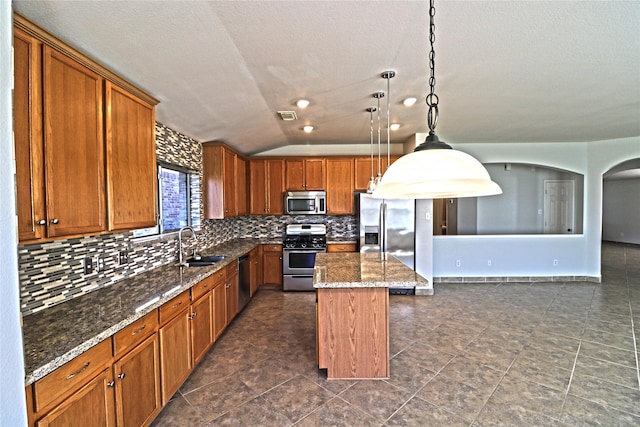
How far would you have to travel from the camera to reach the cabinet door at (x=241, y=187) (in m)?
4.56

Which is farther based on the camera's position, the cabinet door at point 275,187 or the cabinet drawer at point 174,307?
the cabinet door at point 275,187

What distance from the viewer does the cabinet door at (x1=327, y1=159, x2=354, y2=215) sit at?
5.05 m

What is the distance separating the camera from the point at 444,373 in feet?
8.09

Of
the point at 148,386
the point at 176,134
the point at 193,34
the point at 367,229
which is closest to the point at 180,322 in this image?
the point at 148,386

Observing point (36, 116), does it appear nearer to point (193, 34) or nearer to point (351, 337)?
point (193, 34)

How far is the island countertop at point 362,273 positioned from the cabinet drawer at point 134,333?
112 centimetres

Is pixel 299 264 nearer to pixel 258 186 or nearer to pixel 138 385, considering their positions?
pixel 258 186

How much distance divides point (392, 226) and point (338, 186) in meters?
1.19

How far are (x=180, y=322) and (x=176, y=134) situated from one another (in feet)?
7.46

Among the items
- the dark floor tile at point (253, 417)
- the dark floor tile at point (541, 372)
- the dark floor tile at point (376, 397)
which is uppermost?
the dark floor tile at point (541, 372)

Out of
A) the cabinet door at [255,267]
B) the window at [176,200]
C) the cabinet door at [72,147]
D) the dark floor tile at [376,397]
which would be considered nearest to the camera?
the cabinet door at [72,147]

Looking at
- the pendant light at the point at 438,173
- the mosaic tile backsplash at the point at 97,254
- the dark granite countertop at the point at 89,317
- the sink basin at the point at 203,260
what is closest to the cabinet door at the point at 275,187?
the mosaic tile backsplash at the point at 97,254

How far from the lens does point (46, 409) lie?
112 cm

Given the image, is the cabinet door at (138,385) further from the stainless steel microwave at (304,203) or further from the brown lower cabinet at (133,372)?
the stainless steel microwave at (304,203)
